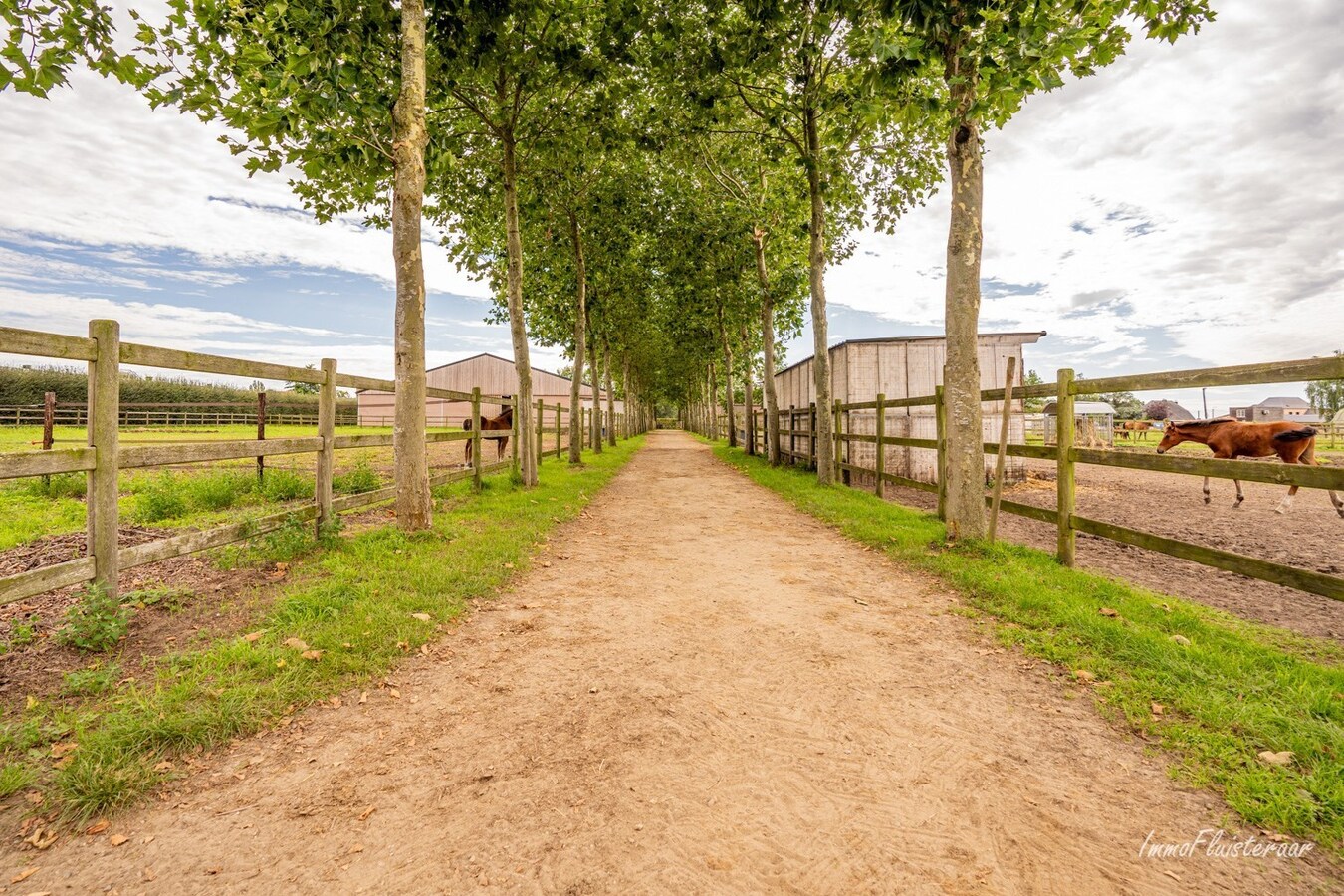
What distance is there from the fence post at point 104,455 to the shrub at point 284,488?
222 inches

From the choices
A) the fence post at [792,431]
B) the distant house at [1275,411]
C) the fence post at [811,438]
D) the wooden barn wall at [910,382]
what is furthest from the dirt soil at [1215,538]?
the distant house at [1275,411]

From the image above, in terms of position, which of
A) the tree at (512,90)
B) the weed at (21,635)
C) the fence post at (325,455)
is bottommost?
the weed at (21,635)

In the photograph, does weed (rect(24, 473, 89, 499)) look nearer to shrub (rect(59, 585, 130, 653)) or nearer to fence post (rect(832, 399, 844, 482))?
shrub (rect(59, 585, 130, 653))

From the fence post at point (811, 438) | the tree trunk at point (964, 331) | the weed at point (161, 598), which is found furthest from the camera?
the fence post at point (811, 438)

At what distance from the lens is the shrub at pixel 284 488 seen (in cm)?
898

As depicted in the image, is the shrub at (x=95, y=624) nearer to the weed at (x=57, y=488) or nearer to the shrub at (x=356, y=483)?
the shrub at (x=356, y=483)

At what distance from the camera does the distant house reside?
5832 centimetres

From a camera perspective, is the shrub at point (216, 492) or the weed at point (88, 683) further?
the shrub at point (216, 492)

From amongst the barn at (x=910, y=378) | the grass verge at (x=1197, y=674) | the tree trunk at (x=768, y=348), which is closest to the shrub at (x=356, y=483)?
the grass verge at (x=1197, y=674)

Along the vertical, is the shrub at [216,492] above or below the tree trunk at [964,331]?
below

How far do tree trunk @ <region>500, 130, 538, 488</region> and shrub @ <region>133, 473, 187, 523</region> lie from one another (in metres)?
5.22

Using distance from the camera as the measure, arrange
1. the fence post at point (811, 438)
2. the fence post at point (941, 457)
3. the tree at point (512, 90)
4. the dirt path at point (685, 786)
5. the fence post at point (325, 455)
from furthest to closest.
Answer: the fence post at point (811, 438) → the tree at point (512, 90) → the fence post at point (941, 457) → the fence post at point (325, 455) → the dirt path at point (685, 786)

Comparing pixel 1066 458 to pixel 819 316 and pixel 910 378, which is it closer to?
pixel 819 316

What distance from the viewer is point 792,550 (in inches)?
263
